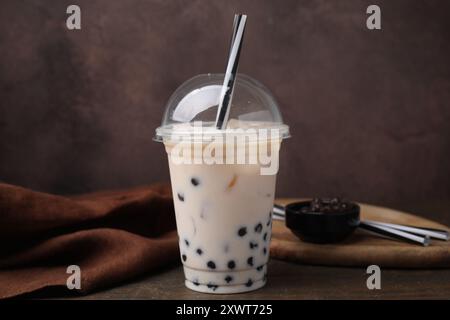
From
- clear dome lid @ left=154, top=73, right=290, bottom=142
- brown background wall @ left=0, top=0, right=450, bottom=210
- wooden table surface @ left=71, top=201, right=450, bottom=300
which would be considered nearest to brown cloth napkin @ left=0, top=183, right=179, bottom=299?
wooden table surface @ left=71, top=201, right=450, bottom=300

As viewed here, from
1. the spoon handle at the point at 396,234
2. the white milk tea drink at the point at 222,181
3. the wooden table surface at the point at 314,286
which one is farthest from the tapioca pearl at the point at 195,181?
the spoon handle at the point at 396,234

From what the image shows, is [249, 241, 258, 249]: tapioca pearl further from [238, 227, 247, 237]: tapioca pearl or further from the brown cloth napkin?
the brown cloth napkin

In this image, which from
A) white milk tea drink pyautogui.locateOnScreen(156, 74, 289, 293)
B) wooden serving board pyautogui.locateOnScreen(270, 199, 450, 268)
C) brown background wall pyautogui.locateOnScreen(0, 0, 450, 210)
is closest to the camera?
white milk tea drink pyautogui.locateOnScreen(156, 74, 289, 293)

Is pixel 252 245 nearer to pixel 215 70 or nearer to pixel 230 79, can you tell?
pixel 230 79

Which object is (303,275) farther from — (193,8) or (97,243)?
(193,8)

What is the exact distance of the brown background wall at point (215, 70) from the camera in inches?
85.5

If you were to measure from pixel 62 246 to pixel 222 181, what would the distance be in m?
0.41

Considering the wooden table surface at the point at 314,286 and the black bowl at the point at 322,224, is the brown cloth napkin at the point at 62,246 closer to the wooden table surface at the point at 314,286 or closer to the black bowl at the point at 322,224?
the wooden table surface at the point at 314,286

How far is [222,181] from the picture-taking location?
4.50 feet

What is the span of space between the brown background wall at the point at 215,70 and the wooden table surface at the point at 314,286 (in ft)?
2.49

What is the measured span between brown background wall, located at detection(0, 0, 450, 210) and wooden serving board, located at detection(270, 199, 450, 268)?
0.66 m

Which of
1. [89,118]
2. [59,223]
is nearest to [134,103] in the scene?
[89,118]

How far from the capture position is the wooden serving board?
60.3 inches

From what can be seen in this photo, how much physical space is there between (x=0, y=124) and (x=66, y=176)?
0.26 meters
